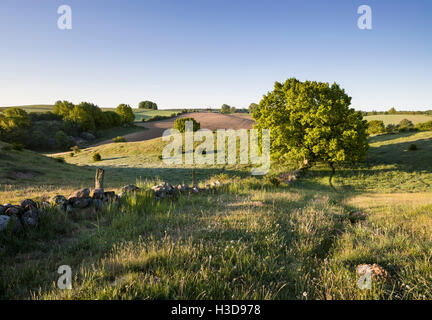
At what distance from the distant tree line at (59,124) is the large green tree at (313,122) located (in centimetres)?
7272

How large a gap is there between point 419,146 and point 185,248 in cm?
4392

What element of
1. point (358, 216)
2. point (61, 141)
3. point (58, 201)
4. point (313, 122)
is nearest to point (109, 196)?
point (58, 201)

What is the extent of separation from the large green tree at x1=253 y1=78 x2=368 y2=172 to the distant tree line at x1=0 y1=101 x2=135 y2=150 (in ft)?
239

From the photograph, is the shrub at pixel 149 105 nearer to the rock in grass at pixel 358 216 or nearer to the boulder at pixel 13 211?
the boulder at pixel 13 211

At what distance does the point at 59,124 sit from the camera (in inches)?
3125

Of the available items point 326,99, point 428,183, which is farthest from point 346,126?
point 428,183

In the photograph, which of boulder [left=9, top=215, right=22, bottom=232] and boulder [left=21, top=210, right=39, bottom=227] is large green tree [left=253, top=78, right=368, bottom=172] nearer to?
boulder [left=21, top=210, right=39, bottom=227]

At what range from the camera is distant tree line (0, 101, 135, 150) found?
2607 inches

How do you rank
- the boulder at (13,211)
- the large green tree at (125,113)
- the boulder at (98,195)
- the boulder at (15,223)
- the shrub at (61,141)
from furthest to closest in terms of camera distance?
the large green tree at (125,113) → the shrub at (61,141) → the boulder at (98,195) → the boulder at (13,211) → the boulder at (15,223)

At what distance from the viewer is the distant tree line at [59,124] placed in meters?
66.2

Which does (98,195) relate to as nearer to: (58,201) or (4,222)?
(58,201)

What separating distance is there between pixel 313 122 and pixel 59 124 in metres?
94.4

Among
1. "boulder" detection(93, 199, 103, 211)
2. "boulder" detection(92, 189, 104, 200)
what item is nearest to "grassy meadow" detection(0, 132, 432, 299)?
"boulder" detection(93, 199, 103, 211)

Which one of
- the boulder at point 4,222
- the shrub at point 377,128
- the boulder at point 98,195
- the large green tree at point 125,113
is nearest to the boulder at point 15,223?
the boulder at point 4,222
